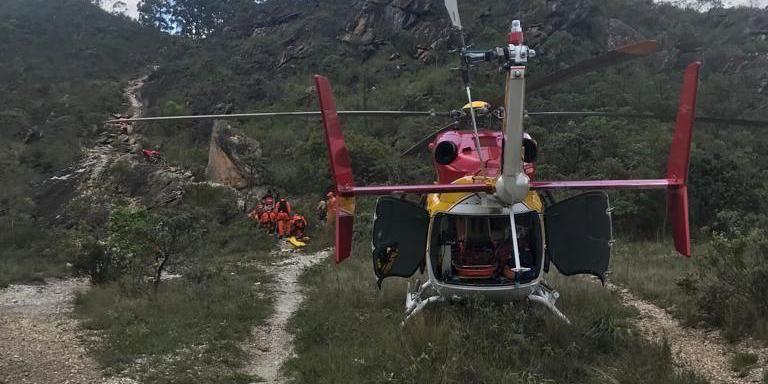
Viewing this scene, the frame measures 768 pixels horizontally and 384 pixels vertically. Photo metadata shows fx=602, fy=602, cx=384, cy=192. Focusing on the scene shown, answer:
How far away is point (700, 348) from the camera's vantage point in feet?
18.9

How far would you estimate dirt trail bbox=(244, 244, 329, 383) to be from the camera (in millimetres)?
6031

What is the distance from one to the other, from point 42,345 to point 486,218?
15.7 ft

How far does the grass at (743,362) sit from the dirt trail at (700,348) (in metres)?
0.04

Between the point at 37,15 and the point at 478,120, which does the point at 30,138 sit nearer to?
the point at 478,120

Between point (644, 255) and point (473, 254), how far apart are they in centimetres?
750

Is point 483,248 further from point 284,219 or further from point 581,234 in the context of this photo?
point 284,219

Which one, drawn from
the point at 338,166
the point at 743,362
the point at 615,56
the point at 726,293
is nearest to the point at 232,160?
the point at 338,166

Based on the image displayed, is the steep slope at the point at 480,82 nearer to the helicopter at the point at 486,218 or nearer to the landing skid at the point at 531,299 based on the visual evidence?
the landing skid at the point at 531,299

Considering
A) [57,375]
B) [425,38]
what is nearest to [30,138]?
[425,38]

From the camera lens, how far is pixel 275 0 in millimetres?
51719

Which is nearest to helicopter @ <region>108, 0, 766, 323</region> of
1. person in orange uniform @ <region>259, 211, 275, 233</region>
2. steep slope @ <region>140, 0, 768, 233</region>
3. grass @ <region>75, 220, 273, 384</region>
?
grass @ <region>75, 220, 273, 384</region>

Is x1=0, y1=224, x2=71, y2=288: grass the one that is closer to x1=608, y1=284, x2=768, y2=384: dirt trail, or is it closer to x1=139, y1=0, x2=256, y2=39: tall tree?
x1=608, y1=284, x2=768, y2=384: dirt trail

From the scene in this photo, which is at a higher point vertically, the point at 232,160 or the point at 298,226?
the point at 232,160

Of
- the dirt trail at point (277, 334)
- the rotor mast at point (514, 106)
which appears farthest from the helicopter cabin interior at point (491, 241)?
the dirt trail at point (277, 334)
